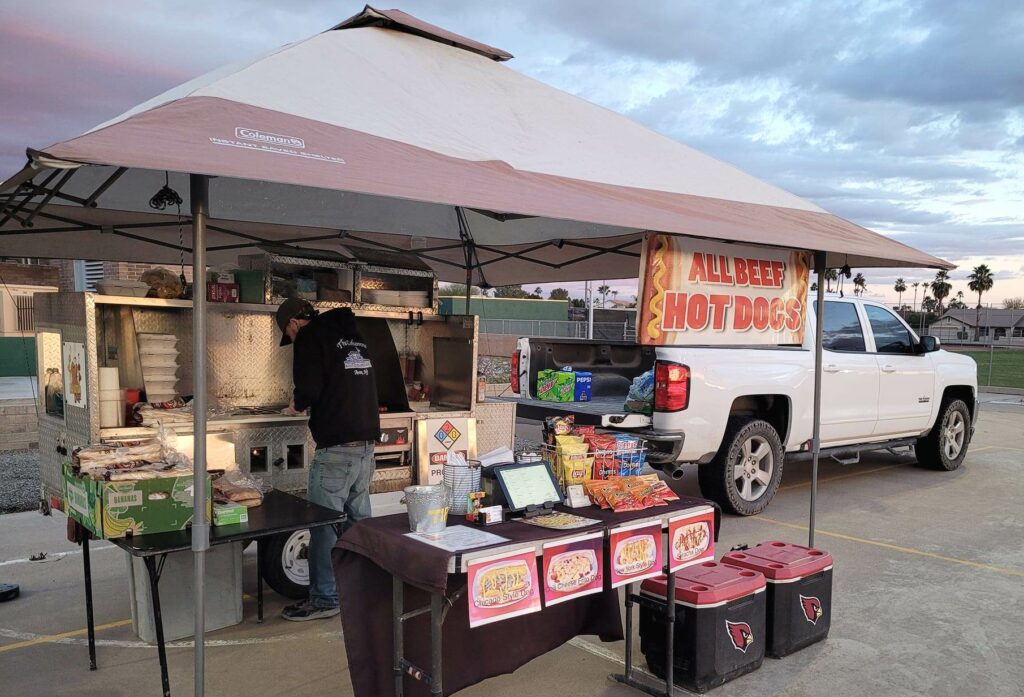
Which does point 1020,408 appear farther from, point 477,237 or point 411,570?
point 411,570

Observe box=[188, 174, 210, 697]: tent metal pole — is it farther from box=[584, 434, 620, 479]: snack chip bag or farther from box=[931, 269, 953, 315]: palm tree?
box=[931, 269, 953, 315]: palm tree

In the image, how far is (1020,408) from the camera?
17750 millimetres

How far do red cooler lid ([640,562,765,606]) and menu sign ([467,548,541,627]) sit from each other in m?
1.01

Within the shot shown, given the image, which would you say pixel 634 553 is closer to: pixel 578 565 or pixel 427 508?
pixel 578 565

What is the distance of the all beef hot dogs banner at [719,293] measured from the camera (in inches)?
174

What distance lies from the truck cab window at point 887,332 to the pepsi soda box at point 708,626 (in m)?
5.19

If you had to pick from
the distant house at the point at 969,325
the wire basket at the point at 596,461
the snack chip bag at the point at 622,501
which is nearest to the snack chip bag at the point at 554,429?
the wire basket at the point at 596,461

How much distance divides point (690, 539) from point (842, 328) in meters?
5.17

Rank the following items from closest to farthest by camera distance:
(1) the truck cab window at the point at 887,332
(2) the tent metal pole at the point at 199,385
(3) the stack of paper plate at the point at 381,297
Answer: (2) the tent metal pole at the point at 199,385 < (3) the stack of paper plate at the point at 381,297 < (1) the truck cab window at the point at 887,332

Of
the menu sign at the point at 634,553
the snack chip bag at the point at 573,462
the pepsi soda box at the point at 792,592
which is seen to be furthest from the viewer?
the pepsi soda box at the point at 792,592

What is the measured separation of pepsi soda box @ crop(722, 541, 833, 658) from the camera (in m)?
4.25

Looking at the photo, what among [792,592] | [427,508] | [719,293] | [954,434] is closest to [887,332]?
[954,434]

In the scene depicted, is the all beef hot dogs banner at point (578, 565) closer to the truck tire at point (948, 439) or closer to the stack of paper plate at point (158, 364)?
the stack of paper plate at point (158, 364)

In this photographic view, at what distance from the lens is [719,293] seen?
4.78 meters
